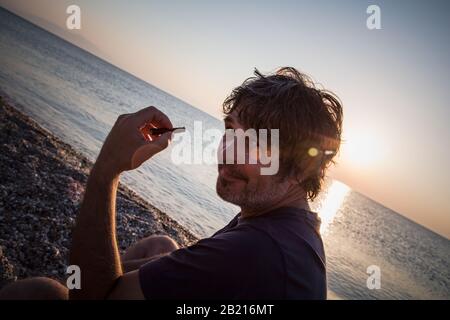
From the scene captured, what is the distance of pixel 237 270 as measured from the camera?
1.46m

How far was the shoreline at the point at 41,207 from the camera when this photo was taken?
205 inches

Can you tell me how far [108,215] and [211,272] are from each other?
71 centimetres

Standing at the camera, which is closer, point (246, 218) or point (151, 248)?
point (246, 218)

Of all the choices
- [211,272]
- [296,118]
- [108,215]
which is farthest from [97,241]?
[296,118]

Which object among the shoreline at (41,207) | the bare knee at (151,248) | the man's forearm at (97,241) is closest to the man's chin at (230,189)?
the man's forearm at (97,241)

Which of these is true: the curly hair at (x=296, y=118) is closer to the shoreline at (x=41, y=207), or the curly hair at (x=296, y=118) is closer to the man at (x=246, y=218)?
the man at (x=246, y=218)

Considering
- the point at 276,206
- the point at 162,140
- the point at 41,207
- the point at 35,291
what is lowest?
the point at 41,207

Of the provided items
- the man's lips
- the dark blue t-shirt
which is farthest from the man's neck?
the dark blue t-shirt

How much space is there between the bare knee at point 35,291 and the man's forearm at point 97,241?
1.49 feet

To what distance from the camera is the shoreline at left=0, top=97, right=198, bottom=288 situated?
5215mm

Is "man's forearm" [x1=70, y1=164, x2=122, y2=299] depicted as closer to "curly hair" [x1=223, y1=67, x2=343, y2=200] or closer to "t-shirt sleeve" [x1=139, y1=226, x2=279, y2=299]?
"t-shirt sleeve" [x1=139, y1=226, x2=279, y2=299]

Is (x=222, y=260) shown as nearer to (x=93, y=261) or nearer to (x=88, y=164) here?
(x=93, y=261)

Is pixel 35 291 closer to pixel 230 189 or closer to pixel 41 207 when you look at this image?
pixel 230 189
